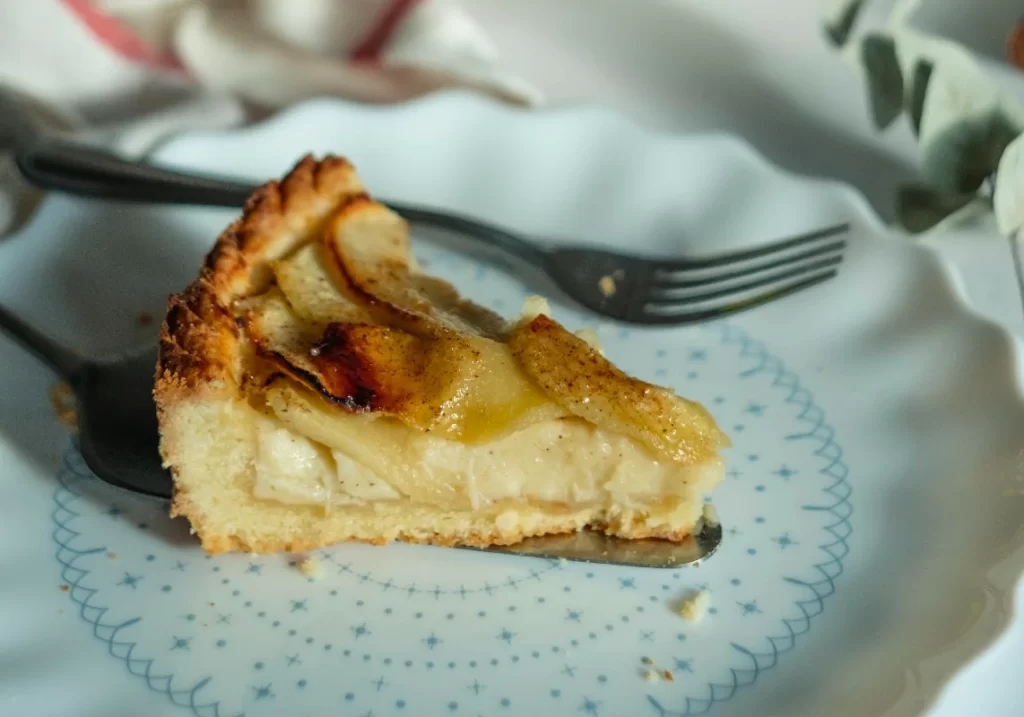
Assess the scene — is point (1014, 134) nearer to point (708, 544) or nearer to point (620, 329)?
point (620, 329)

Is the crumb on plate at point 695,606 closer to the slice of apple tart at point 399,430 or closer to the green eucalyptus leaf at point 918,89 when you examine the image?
the slice of apple tart at point 399,430

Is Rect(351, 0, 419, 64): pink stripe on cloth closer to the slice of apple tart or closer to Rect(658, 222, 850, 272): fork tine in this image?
Rect(658, 222, 850, 272): fork tine

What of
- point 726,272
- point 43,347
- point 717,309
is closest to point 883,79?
point 726,272

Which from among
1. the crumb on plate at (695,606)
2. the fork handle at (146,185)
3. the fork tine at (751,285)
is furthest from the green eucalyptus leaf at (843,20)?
the crumb on plate at (695,606)

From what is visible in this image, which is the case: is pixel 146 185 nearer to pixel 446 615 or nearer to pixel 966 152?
pixel 446 615

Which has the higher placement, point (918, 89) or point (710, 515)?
point (918, 89)

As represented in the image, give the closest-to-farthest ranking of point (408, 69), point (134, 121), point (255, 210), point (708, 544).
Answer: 1. point (708, 544)
2. point (255, 210)
3. point (134, 121)
4. point (408, 69)

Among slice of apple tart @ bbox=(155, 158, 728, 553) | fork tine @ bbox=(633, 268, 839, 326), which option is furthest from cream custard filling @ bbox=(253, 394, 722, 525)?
fork tine @ bbox=(633, 268, 839, 326)

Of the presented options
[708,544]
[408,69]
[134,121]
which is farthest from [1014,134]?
[134,121]
